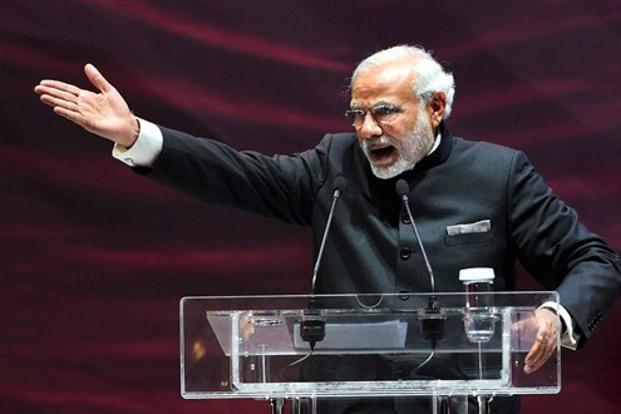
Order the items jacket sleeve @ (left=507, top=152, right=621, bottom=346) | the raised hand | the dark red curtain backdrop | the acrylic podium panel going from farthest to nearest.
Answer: the dark red curtain backdrop < jacket sleeve @ (left=507, top=152, right=621, bottom=346) < the raised hand < the acrylic podium panel

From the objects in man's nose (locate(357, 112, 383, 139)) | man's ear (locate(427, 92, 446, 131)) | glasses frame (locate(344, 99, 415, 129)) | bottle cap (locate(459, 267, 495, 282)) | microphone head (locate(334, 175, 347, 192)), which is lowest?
bottle cap (locate(459, 267, 495, 282))

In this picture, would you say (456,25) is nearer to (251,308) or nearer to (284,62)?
(284,62)

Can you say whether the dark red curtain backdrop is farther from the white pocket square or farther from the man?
the white pocket square

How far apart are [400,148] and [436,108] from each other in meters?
0.19

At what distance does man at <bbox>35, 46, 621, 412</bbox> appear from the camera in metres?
3.03

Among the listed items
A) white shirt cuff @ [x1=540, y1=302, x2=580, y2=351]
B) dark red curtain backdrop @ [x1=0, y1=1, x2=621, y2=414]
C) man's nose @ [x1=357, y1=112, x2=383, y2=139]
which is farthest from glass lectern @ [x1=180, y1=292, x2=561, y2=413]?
dark red curtain backdrop @ [x1=0, y1=1, x2=621, y2=414]

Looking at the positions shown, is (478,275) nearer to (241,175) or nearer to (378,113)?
(378,113)

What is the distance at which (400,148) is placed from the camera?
3.14 metres

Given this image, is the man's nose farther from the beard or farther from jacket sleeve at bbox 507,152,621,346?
jacket sleeve at bbox 507,152,621,346

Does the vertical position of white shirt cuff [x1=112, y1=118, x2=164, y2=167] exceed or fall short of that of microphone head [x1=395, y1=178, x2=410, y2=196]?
it exceeds it

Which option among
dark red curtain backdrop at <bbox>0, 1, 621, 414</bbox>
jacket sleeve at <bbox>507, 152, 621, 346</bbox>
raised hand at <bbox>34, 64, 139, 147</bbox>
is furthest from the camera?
dark red curtain backdrop at <bbox>0, 1, 621, 414</bbox>

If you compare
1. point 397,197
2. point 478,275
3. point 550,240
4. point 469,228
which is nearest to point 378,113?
point 397,197

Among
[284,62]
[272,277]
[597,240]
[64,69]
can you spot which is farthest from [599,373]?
[64,69]

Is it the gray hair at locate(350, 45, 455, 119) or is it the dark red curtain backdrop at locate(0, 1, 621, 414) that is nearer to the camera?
the gray hair at locate(350, 45, 455, 119)
